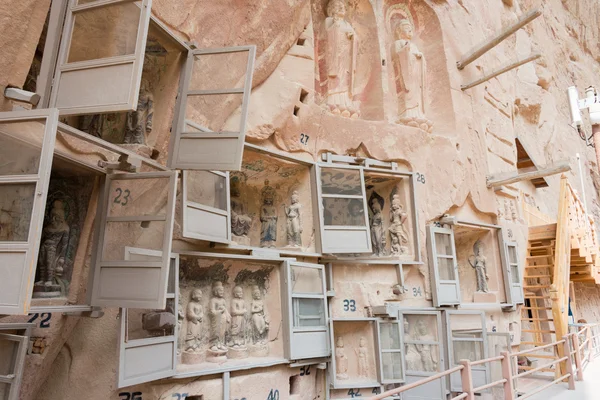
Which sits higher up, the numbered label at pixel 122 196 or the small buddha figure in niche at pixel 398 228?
the small buddha figure in niche at pixel 398 228

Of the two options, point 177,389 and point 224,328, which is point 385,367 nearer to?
point 224,328

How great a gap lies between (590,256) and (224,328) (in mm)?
9835

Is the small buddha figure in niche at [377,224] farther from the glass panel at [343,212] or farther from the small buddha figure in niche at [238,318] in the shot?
the small buddha figure in niche at [238,318]

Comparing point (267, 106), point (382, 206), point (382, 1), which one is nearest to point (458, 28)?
point (382, 1)

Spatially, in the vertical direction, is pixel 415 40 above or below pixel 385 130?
above

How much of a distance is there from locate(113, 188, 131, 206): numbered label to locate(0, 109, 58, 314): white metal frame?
1275 mm

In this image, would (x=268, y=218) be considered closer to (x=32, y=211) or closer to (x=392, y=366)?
(x=392, y=366)

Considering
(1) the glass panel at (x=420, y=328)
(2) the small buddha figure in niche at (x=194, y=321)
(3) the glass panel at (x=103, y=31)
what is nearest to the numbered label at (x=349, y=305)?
(1) the glass panel at (x=420, y=328)

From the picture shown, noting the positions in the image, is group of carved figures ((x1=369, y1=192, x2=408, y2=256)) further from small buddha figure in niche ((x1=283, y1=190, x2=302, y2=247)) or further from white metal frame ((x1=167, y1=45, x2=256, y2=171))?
white metal frame ((x1=167, y1=45, x2=256, y2=171))

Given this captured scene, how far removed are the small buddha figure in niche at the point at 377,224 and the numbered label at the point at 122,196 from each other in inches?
212

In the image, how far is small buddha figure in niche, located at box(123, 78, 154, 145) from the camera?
522cm

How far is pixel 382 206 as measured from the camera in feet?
29.8

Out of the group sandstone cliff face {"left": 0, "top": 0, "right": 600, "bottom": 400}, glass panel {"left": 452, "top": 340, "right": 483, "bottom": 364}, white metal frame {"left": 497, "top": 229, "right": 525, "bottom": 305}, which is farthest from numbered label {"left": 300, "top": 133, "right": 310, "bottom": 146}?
white metal frame {"left": 497, "top": 229, "right": 525, "bottom": 305}

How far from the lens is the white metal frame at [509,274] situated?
10.3 meters
